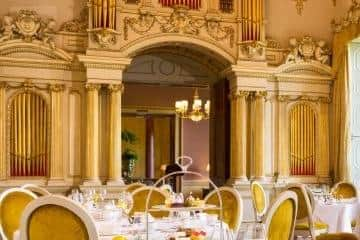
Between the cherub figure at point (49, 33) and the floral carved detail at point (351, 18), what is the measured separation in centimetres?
487

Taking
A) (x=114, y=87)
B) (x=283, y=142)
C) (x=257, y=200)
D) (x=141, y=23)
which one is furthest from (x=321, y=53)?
(x=114, y=87)

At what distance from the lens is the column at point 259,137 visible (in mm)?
8578

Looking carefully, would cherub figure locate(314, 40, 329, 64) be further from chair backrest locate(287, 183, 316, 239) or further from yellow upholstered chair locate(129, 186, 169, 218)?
yellow upholstered chair locate(129, 186, 169, 218)

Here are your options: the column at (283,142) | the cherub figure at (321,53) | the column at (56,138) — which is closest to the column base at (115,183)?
the column at (56,138)

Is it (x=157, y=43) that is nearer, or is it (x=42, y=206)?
(x=42, y=206)

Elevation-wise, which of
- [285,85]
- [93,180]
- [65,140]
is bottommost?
[93,180]

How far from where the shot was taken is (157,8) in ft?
27.1

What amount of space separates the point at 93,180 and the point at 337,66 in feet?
15.3

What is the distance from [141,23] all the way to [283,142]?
3173mm

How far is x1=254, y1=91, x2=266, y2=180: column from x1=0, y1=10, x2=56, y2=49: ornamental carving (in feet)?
11.3

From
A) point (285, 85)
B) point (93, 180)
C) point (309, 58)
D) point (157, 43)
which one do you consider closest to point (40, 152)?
point (93, 180)

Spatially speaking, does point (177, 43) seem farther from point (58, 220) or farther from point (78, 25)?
point (58, 220)

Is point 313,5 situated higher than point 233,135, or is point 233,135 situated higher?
point 313,5

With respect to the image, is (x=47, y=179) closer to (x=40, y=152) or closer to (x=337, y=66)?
(x=40, y=152)
